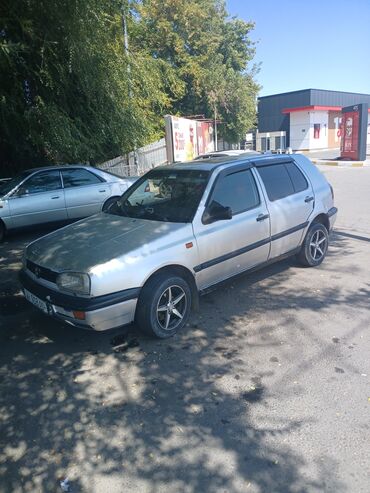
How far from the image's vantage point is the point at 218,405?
3096mm

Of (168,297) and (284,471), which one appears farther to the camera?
(168,297)

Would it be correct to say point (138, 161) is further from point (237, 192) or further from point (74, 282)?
point (74, 282)

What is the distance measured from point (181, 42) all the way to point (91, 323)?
90.2ft

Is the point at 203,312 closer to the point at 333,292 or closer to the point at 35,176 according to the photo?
the point at 333,292

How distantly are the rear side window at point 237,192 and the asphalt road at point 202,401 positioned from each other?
44.8 inches

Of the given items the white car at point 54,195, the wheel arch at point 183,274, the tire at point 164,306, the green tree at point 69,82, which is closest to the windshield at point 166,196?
the wheel arch at point 183,274

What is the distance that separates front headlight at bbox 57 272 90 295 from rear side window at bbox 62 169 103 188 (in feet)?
17.7

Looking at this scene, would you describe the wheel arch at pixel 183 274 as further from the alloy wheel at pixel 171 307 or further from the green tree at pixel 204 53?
the green tree at pixel 204 53

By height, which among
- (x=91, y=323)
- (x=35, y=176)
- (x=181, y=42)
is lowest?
(x=91, y=323)

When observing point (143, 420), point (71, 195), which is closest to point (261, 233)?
point (143, 420)

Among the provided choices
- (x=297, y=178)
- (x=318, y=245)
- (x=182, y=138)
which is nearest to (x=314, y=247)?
(x=318, y=245)

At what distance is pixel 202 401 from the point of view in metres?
3.15

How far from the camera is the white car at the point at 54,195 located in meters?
8.15

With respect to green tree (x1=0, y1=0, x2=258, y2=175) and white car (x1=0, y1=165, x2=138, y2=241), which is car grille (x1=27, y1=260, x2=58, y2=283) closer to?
white car (x1=0, y1=165, x2=138, y2=241)
